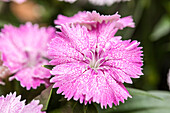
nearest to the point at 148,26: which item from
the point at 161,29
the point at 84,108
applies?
the point at 161,29

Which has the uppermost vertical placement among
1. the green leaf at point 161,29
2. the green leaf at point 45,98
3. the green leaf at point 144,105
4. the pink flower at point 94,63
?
the green leaf at point 161,29

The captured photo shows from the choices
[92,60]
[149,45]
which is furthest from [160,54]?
[92,60]

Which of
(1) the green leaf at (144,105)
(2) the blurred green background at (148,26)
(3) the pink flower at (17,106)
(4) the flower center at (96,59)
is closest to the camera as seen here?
(3) the pink flower at (17,106)

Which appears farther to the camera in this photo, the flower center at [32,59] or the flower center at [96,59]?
the flower center at [32,59]

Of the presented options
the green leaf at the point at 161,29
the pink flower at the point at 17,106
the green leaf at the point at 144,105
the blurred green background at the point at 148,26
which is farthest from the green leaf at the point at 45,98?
the green leaf at the point at 161,29

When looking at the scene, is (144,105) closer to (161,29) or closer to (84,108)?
(84,108)

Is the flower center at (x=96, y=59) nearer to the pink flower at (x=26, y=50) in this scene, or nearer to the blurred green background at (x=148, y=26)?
the pink flower at (x=26, y=50)

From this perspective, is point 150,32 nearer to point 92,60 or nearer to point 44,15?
point 44,15
